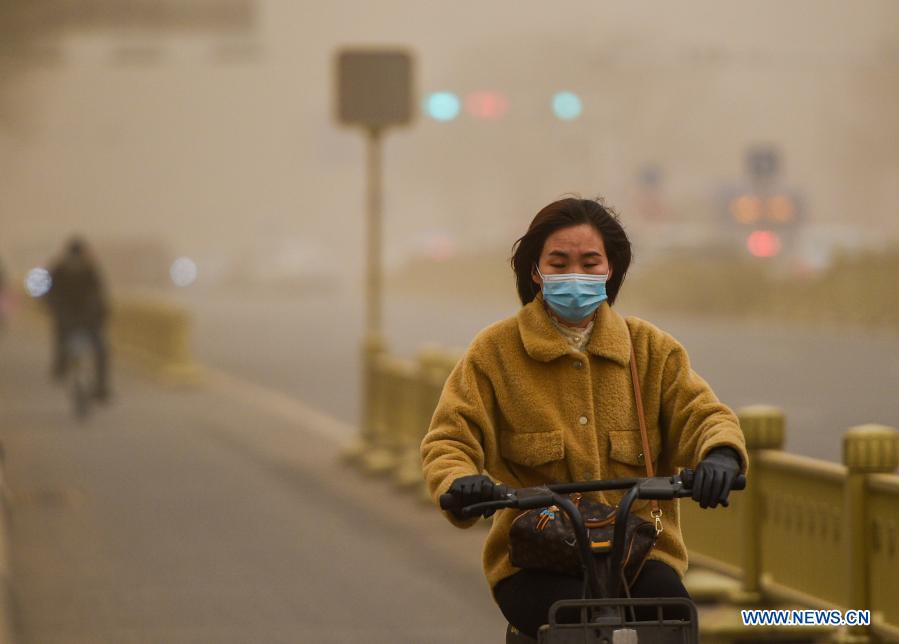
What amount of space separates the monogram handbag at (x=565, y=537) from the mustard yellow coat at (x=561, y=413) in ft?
0.41

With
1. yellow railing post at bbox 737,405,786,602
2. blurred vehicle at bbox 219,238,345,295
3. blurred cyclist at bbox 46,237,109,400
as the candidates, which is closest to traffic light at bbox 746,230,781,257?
blurred vehicle at bbox 219,238,345,295

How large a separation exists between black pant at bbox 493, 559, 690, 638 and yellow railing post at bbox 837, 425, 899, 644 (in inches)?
122

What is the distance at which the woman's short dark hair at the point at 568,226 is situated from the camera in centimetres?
436

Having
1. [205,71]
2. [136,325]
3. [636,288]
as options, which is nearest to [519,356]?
[136,325]

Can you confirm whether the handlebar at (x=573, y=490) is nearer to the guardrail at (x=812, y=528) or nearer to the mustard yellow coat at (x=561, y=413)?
the mustard yellow coat at (x=561, y=413)

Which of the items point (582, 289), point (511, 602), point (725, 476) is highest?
point (582, 289)

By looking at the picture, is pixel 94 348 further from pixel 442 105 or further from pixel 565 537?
pixel 565 537

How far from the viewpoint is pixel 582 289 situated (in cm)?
428

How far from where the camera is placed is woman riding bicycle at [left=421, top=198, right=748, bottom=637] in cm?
420

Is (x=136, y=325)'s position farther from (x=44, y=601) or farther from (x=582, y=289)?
(x=582, y=289)

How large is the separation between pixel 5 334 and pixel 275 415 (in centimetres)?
1903

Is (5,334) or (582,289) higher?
(582,289)

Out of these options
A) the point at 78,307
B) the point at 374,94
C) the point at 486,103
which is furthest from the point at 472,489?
the point at 486,103

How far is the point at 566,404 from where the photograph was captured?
424cm
